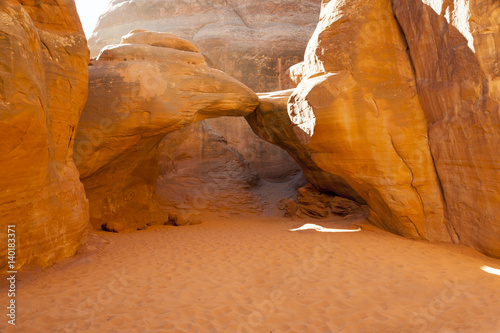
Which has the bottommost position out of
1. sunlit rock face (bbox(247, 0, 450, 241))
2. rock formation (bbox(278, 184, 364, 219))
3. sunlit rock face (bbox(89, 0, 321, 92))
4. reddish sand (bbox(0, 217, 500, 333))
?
rock formation (bbox(278, 184, 364, 219))

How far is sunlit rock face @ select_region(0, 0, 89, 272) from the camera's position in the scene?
4637 millimetres

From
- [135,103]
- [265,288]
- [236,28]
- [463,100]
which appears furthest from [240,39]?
[265,288]

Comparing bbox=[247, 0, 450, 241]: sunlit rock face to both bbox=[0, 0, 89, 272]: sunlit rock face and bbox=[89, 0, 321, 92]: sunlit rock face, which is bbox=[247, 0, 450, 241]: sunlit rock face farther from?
bbox=[89, 0, 321, 92]: sunlit rock face

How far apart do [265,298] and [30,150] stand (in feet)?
13.6

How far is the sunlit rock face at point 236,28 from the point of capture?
16719mm

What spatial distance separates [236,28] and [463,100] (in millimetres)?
13831

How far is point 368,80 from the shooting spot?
7.74 m

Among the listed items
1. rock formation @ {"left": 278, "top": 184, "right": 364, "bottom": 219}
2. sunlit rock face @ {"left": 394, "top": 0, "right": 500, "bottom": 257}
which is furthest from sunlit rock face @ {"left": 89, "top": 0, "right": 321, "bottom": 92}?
sunlit rock face @ {"left": 394, "top": 0, "right": 500, "bottom": 257}

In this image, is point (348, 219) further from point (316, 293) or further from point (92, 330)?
point (92, 330)

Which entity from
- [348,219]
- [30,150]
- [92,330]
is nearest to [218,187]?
[348,219]

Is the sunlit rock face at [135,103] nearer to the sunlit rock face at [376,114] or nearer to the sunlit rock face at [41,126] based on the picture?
the sunlit rock face at [41,126]

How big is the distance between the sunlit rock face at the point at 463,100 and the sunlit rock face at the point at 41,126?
292 inches

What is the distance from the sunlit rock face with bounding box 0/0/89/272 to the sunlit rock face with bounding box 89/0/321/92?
34.9 ft

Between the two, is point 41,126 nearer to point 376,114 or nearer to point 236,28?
point 376,114
